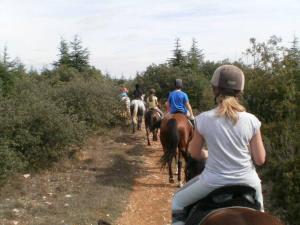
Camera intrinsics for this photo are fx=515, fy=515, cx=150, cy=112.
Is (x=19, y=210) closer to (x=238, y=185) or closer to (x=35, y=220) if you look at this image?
(x=35, y=220)

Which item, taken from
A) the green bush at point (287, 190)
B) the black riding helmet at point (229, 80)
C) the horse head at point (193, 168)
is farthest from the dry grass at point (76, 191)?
the black riding helmet at point (229, 80)

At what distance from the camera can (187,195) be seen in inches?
175

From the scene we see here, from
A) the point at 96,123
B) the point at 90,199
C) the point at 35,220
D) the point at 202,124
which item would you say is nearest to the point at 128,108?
the point at 96,123

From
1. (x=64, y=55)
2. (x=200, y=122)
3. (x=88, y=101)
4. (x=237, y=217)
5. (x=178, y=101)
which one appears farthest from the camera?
(x=64, y=55)

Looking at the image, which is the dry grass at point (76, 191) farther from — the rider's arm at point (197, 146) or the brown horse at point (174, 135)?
the rider's arm at point (197, 146)

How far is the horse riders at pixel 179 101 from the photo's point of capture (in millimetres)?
12742

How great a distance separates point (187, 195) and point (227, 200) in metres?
0.39

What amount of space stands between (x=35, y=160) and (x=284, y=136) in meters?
6.47

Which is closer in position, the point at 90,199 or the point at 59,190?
the point at 90,199

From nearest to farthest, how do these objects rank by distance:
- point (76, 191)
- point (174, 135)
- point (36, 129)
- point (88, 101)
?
point (76, 191)
point (174, 135)
point (36, 129)
point (88, 101)

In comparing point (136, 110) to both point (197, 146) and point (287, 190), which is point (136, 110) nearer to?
point (287, 190)

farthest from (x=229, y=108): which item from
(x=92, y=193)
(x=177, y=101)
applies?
(x=177, y=101)

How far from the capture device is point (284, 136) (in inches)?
441

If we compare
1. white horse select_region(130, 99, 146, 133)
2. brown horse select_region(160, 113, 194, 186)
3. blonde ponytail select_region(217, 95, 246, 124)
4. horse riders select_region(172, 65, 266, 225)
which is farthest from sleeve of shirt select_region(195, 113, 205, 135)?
white horse select_region(130, 99, 146, 133)
